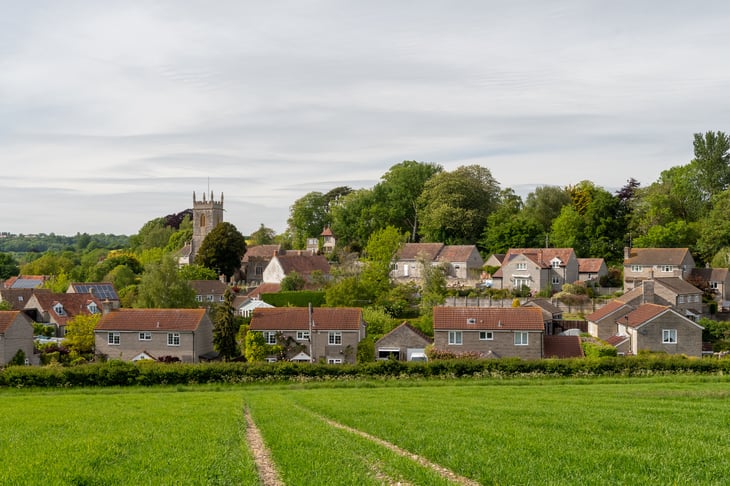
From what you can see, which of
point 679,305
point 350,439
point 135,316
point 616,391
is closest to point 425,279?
point 679,305

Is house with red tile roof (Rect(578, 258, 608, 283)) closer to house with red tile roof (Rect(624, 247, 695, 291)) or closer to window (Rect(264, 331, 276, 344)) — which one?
house with red tile roof (Rect(624, 247, 695, 291))

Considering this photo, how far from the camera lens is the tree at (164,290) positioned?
64.9 meters

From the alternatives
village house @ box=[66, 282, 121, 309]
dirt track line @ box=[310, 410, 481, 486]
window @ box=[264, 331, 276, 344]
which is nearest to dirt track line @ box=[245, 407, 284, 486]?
dirt track line @ box=[310, 410, 481, 486]

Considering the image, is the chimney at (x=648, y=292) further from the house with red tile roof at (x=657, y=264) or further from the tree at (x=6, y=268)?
the tree at (x=6, y=268)

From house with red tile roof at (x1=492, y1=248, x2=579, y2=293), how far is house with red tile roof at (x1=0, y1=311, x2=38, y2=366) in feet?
157

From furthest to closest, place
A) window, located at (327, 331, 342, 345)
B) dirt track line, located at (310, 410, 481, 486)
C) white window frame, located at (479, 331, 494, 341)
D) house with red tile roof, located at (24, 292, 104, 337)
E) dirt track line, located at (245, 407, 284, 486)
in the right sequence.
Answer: house with red tile roof, located at (24, 292, 104, 337)
window, located at (327, 331, 342, 345)
white window frame, located at (479, 331, 494, 341)
dirt track line, located at (245, 407, 284, 486)
dirt track line, located at (310, 410, 481, 486)

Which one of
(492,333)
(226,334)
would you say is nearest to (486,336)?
(492,333)

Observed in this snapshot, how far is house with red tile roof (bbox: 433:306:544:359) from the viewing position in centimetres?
4847

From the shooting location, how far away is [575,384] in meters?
38.1

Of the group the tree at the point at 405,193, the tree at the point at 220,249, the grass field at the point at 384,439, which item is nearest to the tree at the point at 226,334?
the grass field at the point at 384,439

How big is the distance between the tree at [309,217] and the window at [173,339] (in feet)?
213

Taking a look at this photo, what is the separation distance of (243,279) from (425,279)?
37.5m

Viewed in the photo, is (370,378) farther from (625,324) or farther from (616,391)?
(625,324)

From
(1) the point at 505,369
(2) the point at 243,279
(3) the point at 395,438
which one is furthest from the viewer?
(2) the point at 243,279
